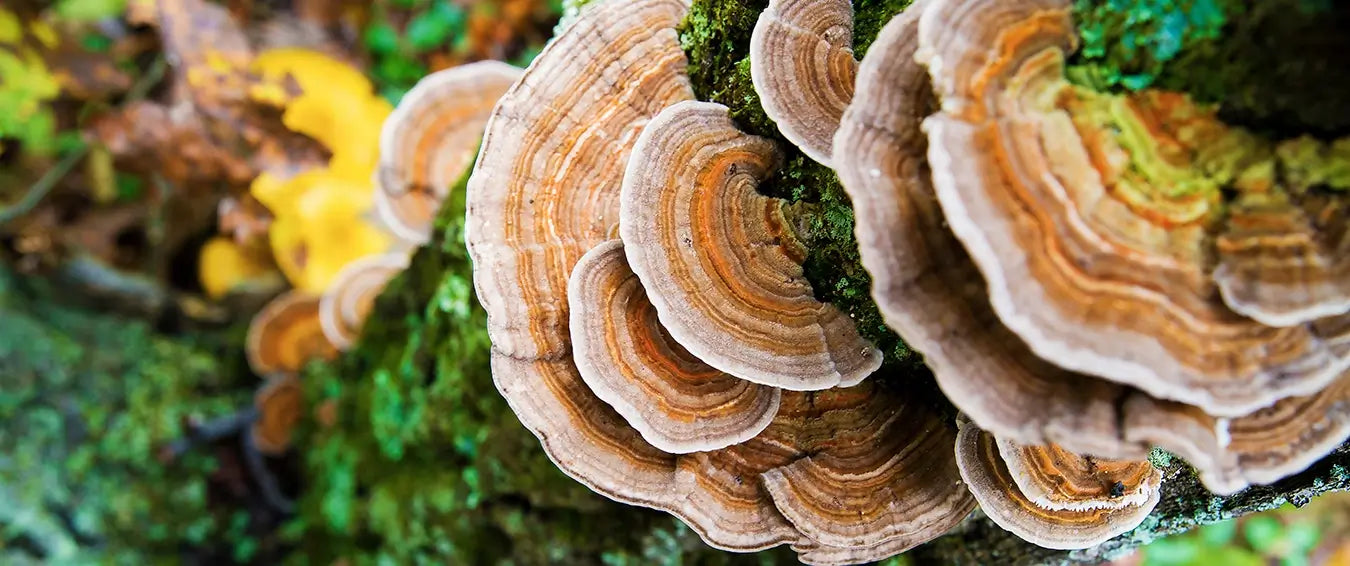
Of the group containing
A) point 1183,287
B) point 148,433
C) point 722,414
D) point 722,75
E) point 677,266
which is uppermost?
point 722,75

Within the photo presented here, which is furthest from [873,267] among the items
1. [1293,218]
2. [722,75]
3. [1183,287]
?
[722,75]

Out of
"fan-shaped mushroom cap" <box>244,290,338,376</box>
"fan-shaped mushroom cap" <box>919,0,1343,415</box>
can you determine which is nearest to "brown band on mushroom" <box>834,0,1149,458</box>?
"fan-shaped mushroom cap" <box>919,0,1343,415</box>

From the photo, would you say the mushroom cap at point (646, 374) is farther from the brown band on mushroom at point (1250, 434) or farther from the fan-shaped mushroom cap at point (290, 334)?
the fan-shaped mushroom cap at point (290, 334)

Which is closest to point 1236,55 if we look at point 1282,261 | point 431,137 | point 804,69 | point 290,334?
point 1282,261

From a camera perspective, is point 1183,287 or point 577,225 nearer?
point 1183,287

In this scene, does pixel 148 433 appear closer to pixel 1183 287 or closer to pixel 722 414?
pixel 722 414

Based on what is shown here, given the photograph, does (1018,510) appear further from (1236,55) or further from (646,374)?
(1236,55)
